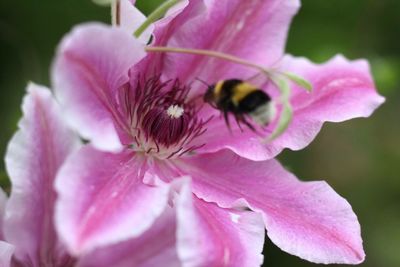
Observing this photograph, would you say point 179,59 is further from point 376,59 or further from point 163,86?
point 376,59

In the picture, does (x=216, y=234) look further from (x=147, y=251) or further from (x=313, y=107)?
(x=313, y=107)

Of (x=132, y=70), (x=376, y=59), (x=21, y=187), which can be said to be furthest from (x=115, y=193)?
(x=376, y=59)

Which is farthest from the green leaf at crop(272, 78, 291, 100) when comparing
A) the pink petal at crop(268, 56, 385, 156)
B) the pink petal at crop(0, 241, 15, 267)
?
the pink petal at crop(0, 241, 15, 267)

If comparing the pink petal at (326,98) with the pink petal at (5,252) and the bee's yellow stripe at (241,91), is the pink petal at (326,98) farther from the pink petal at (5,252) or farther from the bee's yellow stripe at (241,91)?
the pink petal at (5,252)

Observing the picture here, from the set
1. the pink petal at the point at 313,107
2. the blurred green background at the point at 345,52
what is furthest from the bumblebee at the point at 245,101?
the blurred green background at the point at 345,52

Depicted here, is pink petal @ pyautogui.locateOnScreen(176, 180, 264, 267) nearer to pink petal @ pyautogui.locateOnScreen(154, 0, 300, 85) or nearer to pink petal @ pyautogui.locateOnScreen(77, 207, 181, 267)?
pink petal @ pyautogui.locateOnScreen(77, 207, 181, 267)

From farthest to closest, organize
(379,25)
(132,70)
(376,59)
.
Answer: (379,25), (376,59), (132,70)
